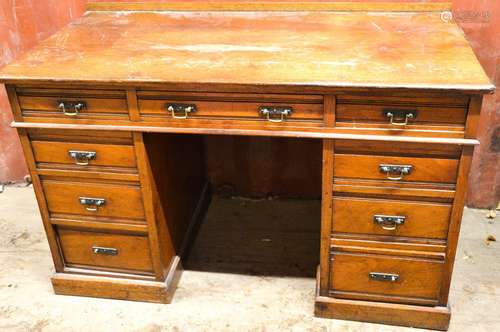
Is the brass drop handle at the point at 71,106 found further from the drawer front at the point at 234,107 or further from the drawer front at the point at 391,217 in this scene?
the drawer front at the point at 391,217

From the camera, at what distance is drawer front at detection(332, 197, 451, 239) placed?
1.94 metres

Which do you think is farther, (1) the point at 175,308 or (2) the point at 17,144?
(2) the point at 17,144

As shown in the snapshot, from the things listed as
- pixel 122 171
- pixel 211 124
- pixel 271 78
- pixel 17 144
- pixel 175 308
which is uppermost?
pixel 271 78

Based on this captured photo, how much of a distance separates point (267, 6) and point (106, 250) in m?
1.36

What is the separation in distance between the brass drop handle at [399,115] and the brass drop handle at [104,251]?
131 centimetres

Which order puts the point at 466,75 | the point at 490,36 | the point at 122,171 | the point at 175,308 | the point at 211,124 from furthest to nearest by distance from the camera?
the point at 490,36 → the point at 175,308 → the point at 122,171 → the point at 211,124 → the point at 466,75

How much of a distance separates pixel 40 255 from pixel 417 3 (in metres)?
2.23

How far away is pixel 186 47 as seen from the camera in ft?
6.92

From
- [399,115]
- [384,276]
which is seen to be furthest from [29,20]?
[384,276]

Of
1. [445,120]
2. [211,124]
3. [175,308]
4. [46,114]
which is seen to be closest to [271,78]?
[211,124]

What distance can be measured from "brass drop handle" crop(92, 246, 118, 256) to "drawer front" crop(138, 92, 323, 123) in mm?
689

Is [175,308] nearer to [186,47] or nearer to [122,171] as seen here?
[122,171]

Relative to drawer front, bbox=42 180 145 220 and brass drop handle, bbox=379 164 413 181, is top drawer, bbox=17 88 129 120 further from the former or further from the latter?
brass drop handle, bbox=379 164 413 181

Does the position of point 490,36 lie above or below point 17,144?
above
